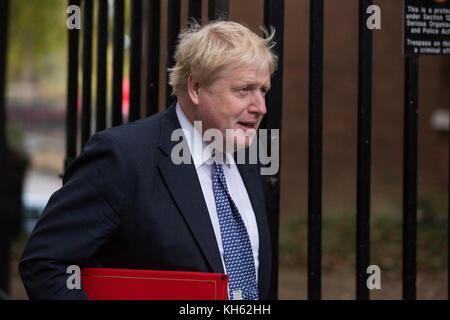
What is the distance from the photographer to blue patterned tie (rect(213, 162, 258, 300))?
212 centimetres

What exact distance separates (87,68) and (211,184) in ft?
5.17

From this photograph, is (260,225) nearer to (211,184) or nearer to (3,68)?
(211,184)

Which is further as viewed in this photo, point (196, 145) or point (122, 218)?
point (196, 145)

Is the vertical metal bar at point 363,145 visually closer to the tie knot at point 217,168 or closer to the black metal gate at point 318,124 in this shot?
the black metal gate at point 318,124

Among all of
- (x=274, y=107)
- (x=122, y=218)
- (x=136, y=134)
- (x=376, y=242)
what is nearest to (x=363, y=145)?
(x=274, y=107)

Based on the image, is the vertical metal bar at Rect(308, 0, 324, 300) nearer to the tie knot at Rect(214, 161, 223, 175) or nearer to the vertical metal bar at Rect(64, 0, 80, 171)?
the tie knot at Rect(214, 161, 223, 175)

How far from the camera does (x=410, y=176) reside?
288 centimetres

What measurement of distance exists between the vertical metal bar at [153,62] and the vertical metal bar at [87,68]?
1.66 ft

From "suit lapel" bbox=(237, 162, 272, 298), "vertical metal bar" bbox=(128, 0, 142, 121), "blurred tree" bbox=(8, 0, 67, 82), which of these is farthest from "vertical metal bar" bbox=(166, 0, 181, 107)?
"blurred tree" bbox=(8, 0, 67, 82)

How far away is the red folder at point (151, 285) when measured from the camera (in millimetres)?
1957

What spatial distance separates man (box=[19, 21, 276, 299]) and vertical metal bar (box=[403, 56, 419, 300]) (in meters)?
0.85

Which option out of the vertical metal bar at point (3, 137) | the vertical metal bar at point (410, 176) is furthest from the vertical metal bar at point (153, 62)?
the vertical metal bar at point (3, 137)
